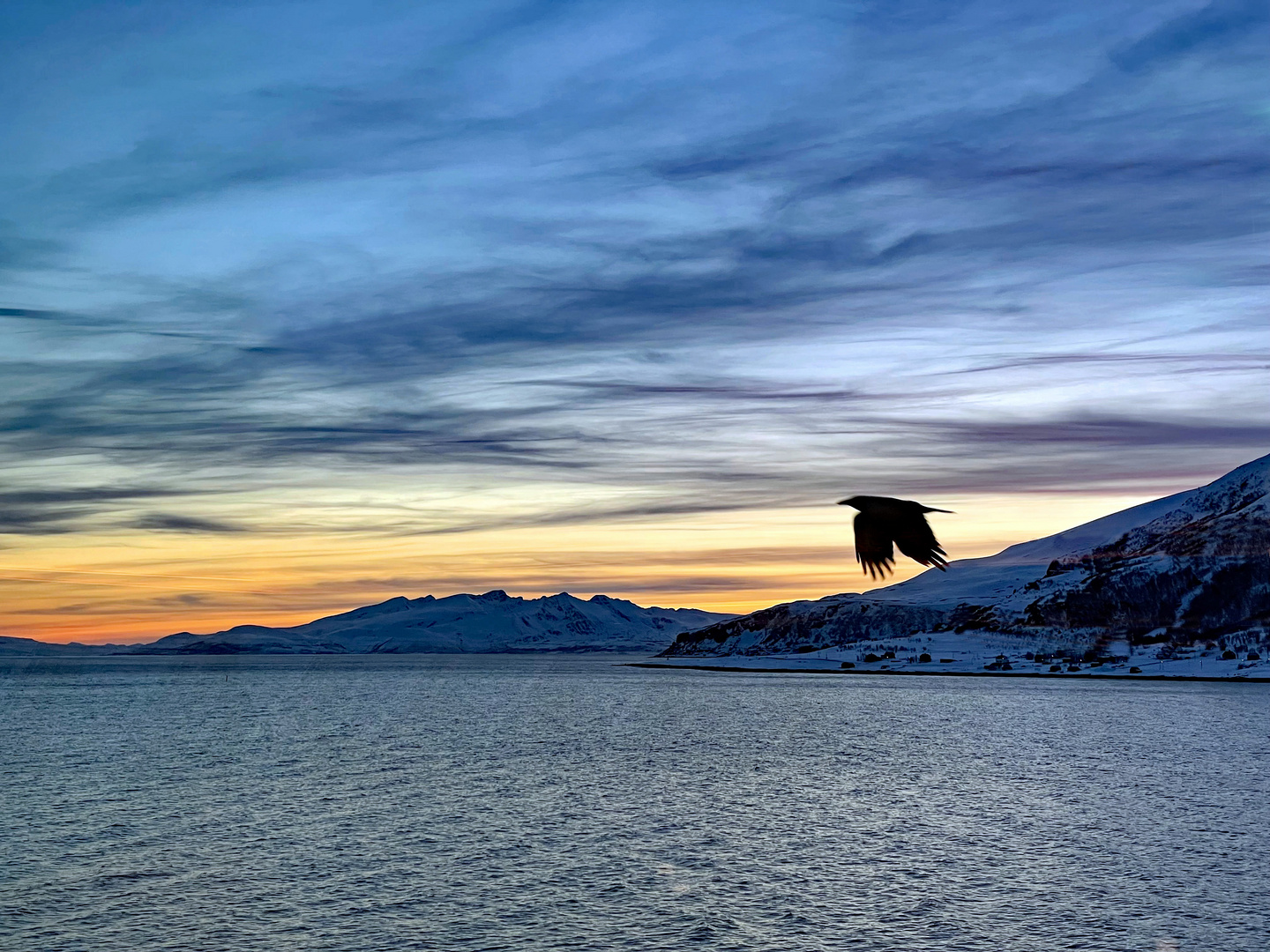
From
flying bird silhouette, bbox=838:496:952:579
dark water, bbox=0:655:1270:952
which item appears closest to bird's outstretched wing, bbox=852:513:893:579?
flying bird silhouette, bbox=838:496:952:579

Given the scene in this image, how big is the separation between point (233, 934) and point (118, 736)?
93.3 meters

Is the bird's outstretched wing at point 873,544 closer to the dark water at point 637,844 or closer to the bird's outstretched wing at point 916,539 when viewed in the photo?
the bird's outstretched wing at point 916,539

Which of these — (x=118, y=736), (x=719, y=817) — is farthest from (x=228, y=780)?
(x=118, y=736)

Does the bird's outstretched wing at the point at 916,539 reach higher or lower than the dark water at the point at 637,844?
higher

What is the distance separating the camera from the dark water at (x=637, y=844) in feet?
121

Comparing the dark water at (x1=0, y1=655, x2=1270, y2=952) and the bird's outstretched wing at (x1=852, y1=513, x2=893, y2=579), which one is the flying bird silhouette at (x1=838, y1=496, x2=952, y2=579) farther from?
the dark water at (x1=0, y1=655, x2=1270, y2=952)

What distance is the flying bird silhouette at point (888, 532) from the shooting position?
23891 mm

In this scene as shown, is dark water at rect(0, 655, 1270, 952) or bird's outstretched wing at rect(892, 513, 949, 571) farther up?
bird's outstretched wing at rect(892, 513, 949, 571)

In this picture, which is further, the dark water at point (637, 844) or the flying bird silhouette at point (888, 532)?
the dark water at point (637, 844)

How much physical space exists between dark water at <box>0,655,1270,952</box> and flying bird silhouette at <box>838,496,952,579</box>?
1534 centimetres

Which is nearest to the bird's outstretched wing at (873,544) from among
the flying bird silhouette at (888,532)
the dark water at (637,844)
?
the flying bird silhouette at (888,532)

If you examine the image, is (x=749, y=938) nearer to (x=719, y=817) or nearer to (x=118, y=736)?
(x=719, y=817)

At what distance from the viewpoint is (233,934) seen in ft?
119

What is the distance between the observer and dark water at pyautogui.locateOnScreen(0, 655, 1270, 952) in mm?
36781
